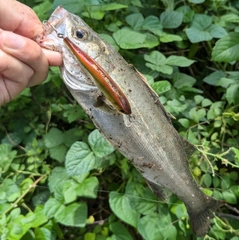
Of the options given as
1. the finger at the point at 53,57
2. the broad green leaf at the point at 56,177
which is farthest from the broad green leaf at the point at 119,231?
the finger at the point at 53,57

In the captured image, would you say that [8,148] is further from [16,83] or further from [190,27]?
[190,27]

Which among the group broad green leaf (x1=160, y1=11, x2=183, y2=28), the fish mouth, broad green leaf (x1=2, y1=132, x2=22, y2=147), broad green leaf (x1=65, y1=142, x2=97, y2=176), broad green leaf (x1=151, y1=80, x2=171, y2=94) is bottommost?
broad green leaf (x1=2, y1=132, x2=22, y2=147)

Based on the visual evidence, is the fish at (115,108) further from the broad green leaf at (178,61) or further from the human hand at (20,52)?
the broad green leaf at (178,61)

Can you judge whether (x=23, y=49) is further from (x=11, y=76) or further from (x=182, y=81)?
(x=182, y=81)

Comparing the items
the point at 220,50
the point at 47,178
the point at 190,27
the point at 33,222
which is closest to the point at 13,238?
the point at 33,222

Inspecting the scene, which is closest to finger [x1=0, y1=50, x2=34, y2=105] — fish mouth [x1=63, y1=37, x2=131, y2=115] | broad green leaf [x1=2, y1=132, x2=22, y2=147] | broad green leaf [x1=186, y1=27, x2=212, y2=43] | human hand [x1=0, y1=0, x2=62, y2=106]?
human hand [x1=0, y1=0, x2=62, y2=106]

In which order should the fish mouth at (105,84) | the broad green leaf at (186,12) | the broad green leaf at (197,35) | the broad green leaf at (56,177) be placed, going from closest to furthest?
the fish mouth at (105,84) → the broad green leaf at (56,177) → the broad green leaf at (197,35) → the broad green leaf at (186,12)

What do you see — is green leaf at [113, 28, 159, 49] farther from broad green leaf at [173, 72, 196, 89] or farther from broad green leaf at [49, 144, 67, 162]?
broad green leaf at [49, 144, 67, 162]
